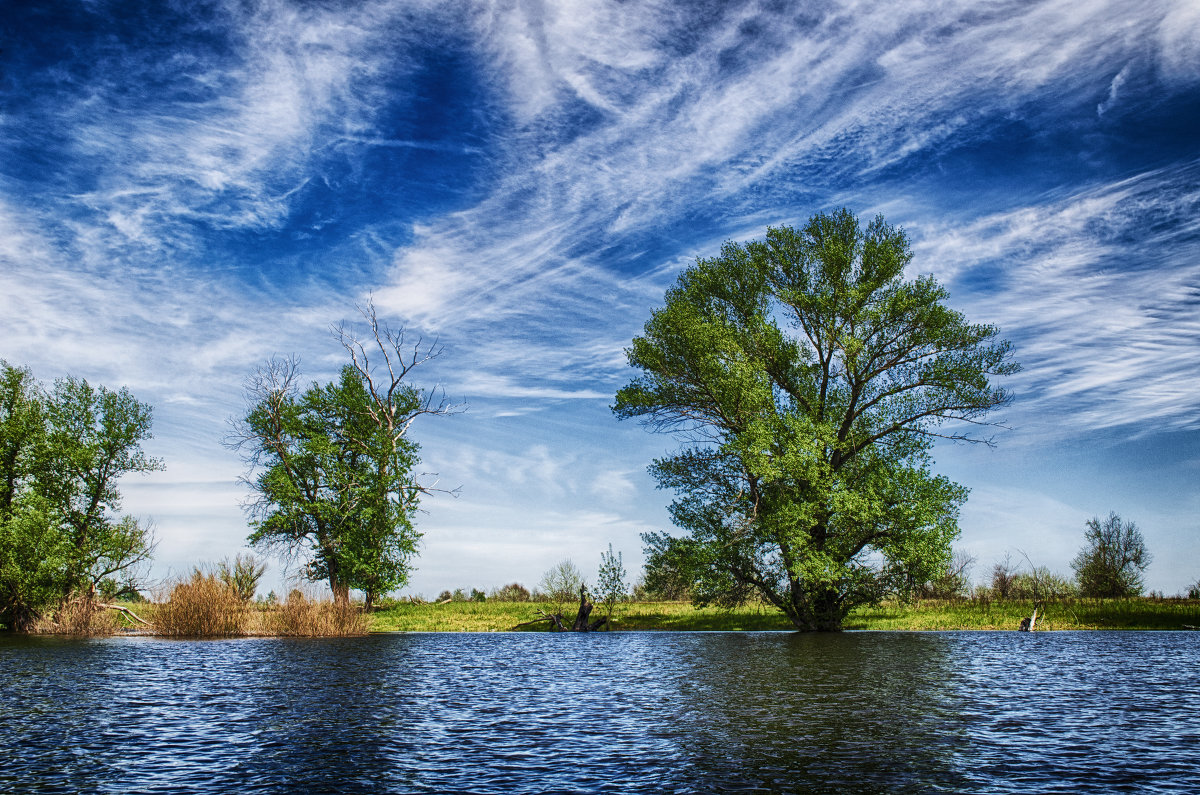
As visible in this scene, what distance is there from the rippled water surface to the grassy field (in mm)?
15871

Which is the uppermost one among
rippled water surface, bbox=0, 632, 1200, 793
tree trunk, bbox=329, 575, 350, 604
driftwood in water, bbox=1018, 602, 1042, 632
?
tree trunk, bbox=329, 575, 350, 604

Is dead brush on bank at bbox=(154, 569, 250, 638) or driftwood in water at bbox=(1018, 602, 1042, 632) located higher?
dead brush on bank at bbox=(154, 569, 250, 638)

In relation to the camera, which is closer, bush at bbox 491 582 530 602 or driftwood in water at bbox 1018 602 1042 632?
driftwood in water at bbox 1018 602 1042 632

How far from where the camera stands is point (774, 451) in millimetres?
36500

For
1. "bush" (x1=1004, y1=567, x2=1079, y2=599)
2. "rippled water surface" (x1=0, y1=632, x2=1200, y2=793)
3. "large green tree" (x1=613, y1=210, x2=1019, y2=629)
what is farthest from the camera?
"bush" (x1=1004, y1=567, x2=1079, y2=599)

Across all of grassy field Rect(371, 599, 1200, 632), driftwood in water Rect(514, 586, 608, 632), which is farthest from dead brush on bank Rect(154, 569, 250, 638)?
driftwood in water Rect(514, 586, 608, 632)

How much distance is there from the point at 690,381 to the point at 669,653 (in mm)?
15869

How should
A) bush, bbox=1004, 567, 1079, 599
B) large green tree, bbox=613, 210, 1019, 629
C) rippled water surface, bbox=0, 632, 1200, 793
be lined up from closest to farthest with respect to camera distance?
rippled water surface, bbox=0, 632, 1200, 793, large green tree, bbox=613, 210, 1019, 629, bush, bbox=1004, 567, 1079, 599

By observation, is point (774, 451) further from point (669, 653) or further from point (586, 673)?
point (586, 673)

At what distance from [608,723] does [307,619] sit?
88.4 feet

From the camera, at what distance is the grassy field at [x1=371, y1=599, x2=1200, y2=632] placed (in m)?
38.5

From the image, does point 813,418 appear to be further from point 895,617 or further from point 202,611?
point 202,611

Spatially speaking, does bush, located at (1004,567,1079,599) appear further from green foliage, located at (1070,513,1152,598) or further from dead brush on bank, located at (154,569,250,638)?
dead brush on bank, located at (154,569,250,638)

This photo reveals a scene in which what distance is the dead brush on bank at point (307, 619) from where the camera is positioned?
1382 inches
